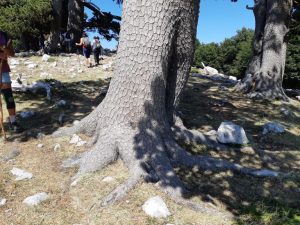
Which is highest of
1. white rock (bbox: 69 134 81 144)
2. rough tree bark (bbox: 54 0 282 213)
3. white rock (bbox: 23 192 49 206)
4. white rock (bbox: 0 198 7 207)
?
rough tree bark (bbox: 54 0 282 213)

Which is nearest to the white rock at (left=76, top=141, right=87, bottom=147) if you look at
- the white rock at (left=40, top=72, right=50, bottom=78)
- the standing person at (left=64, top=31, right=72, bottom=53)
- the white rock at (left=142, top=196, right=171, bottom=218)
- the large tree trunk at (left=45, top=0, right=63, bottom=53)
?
the white rock at (left=142, top=196, right=171, bottom=218)

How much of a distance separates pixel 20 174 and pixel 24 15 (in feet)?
51.5

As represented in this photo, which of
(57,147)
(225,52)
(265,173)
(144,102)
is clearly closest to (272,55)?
(265,173)

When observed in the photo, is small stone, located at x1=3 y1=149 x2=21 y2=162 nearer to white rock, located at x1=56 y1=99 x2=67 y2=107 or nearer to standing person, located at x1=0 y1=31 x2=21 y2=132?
standing person, located at x1=0 y1=31 x2=21 y2=132

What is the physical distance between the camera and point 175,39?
21.4 feet

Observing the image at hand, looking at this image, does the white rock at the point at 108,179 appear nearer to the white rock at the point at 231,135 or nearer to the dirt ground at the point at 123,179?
the dirt ground at the point at 123,179

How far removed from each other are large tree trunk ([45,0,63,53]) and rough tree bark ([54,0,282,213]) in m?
15.0

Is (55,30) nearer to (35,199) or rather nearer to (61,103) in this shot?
(61,103)

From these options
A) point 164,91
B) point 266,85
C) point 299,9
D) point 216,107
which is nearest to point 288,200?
point 164,91

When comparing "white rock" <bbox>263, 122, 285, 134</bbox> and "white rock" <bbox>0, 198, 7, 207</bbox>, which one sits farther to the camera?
"white rock" <bbox>263, 122, 285, 134</bbox>

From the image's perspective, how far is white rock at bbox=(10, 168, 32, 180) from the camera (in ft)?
18.3

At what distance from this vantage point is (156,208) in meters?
4.86

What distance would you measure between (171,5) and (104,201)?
3.21 metres

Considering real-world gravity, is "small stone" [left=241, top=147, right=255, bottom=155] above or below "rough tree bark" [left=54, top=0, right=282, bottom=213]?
below
